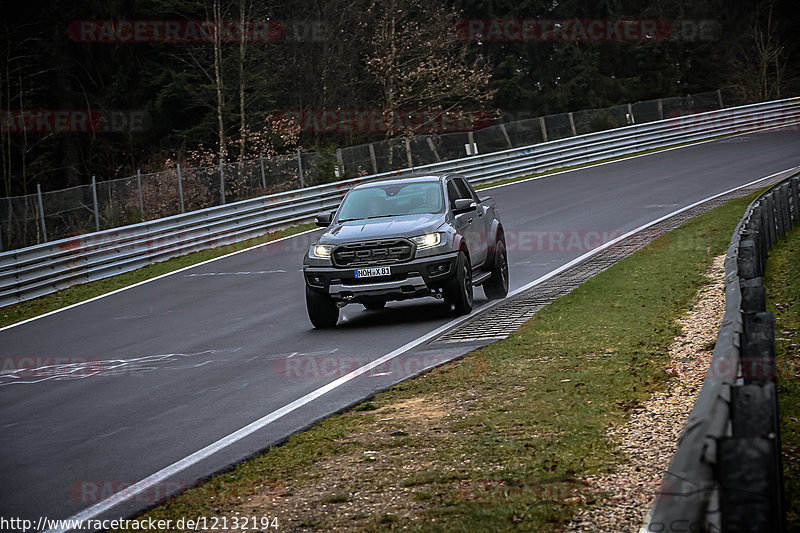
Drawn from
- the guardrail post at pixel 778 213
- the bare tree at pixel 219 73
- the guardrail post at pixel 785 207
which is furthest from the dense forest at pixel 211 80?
the guardrail post at pixel 778 213

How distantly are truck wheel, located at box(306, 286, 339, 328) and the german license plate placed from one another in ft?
1.92

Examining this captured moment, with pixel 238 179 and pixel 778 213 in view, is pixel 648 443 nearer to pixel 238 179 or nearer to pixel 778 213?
pixel 778 213

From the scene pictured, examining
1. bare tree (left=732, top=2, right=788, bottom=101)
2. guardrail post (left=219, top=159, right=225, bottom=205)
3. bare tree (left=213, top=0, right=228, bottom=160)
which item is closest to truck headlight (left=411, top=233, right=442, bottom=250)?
guardrail post (left=219, top=159, right=225, bottom=205)

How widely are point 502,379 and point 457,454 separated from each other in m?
2.56

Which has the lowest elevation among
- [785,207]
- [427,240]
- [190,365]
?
[190,365]

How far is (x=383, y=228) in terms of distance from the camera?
44.9 feet

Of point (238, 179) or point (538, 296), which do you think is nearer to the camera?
point (538, 296)

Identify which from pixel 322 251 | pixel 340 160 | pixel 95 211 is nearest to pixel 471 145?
pixel 340 160

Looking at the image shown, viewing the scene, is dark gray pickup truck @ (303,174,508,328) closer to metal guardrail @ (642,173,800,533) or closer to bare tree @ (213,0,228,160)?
metal guardrail @ (642,173,800,533)

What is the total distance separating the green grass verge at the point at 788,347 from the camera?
17.6 ft

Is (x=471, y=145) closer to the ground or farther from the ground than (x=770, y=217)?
farther from the ground

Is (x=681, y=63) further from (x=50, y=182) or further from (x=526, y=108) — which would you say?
(x=50, y=182)

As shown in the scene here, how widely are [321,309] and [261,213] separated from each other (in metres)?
14.7

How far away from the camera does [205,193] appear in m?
28.9
